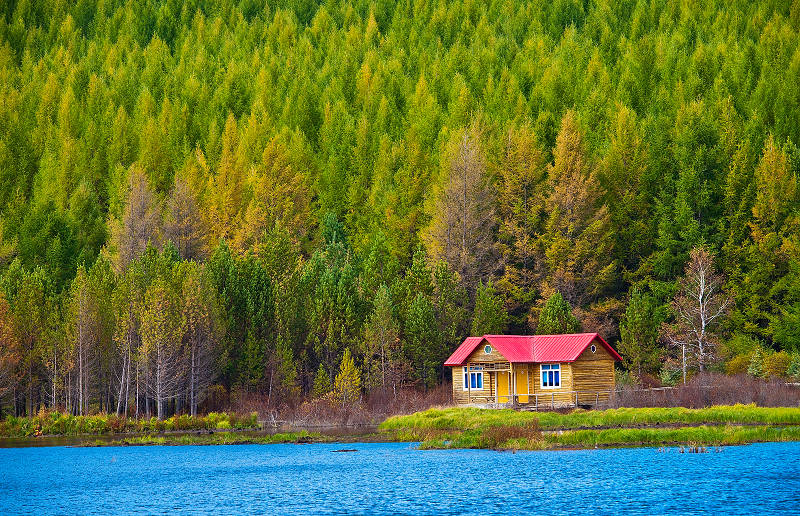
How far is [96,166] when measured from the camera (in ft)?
338

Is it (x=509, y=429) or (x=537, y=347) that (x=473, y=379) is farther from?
(x=509, y=429)

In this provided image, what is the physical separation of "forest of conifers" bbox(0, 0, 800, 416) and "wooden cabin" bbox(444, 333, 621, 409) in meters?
Answer: 3.59

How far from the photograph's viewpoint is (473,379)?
6519 centimetres

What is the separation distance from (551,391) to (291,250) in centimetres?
2394

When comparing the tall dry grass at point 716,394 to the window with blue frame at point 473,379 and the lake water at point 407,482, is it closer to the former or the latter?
the window with blue frame at point 473,379

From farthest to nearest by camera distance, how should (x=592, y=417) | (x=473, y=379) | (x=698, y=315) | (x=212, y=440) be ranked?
(x=698, y=315) < (x=473, y=379) < (x=212, y=440) < (x=592, y=417)

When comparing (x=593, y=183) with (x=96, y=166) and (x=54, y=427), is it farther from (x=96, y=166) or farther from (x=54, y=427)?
(x=96, y=166)

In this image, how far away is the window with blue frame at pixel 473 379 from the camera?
213ft

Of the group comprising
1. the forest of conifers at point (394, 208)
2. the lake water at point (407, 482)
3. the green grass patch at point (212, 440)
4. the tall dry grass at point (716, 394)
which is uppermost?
the forest of conifers at point (394, 208)

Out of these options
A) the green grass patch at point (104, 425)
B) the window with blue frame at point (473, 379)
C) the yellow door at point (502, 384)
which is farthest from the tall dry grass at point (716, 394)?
the green grass patch at point (104, 425)

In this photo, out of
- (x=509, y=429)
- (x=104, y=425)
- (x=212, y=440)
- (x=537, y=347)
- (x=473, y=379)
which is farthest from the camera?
(x=473, y=379)

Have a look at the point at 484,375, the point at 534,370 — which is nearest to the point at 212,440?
the point at 484,375

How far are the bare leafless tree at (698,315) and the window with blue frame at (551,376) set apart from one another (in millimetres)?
8134

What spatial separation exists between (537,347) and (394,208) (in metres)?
24.5
